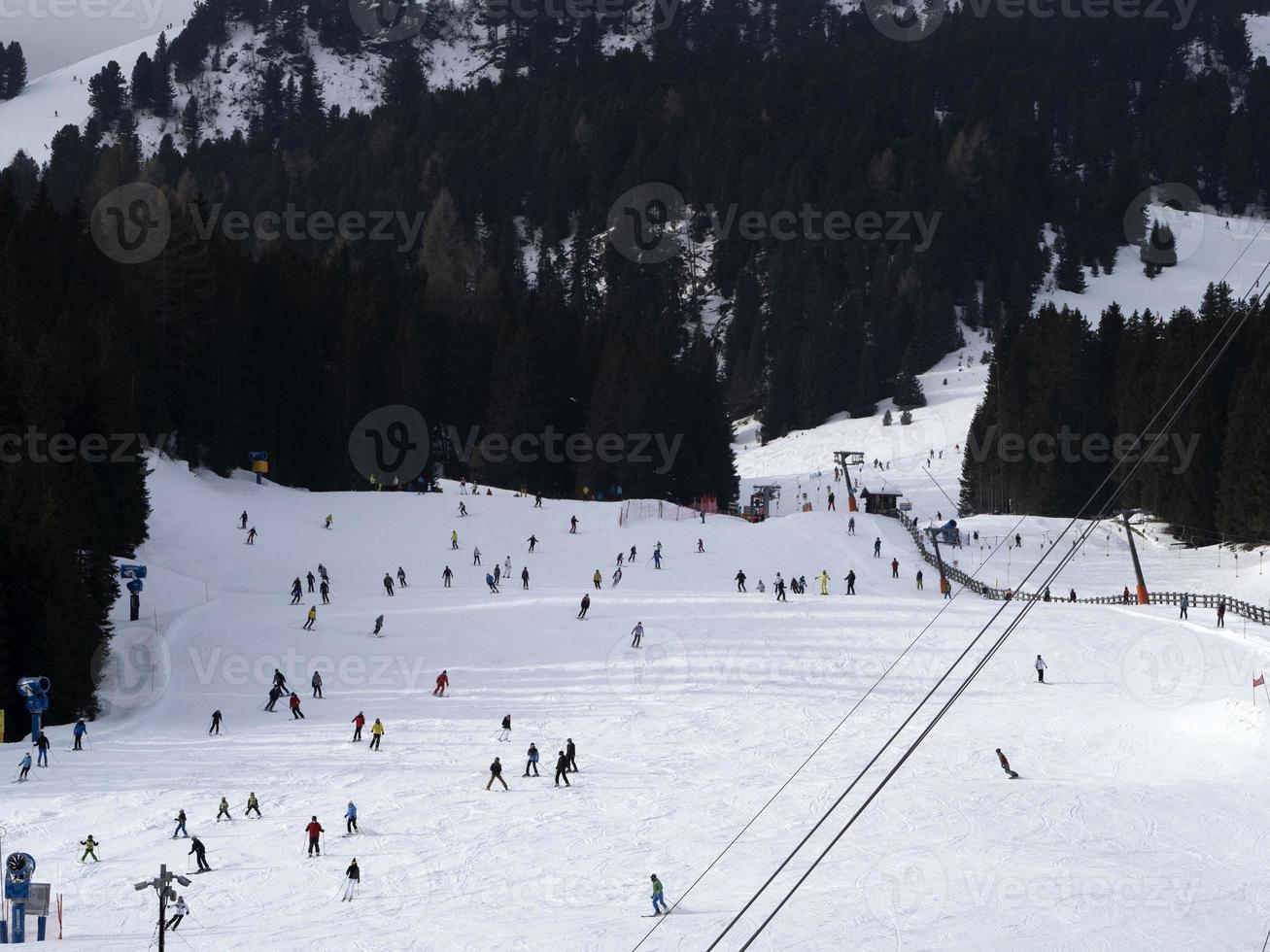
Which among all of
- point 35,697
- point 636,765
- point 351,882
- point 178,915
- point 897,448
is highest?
point 897,448

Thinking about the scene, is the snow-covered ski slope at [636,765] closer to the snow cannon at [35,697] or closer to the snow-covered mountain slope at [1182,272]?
the snow cannon at [35,697]

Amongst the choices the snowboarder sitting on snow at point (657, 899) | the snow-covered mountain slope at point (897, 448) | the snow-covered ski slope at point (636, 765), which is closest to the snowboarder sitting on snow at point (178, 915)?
the snow-covered ski slope at point (636, 765)

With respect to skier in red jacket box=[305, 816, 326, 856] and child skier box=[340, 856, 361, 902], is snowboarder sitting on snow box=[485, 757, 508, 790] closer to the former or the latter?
skier in red jacket box=[305, 816, 326, 856]

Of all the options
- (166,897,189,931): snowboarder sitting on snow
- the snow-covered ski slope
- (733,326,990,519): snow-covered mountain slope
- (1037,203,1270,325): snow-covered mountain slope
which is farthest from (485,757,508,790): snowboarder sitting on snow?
(1037,203,1270,325): snow-covered mountain slope

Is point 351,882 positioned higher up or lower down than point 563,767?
lower down

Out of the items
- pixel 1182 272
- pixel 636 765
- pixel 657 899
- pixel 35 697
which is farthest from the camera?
pixel 1182 272

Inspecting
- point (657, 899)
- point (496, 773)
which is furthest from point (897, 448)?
point (657, 899)

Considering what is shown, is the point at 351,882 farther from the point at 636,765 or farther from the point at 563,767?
the point at 636,765
